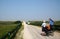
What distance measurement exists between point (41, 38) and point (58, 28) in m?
8.78

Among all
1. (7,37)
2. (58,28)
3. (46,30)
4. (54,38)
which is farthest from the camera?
(58,28)

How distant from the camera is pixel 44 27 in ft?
69.3

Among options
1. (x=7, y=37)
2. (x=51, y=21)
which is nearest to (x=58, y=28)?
(x=51, y=21)

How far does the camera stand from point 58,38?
19000 millimetres

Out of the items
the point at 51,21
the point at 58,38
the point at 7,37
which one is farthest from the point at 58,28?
the point at 7,37

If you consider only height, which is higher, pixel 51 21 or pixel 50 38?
pixel 51 21

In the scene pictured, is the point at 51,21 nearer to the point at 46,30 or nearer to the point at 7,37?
the point at 46,30

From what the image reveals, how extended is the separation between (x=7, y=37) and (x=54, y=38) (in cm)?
641

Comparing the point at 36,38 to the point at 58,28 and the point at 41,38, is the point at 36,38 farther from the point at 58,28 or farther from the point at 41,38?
the point at 58,28

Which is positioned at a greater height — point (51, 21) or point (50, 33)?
point (51, 21)

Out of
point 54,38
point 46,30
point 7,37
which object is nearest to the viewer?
point 7,37

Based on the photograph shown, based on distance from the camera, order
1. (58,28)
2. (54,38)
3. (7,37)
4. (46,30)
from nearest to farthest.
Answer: (7,37), (54,38), (46,30), (58,28)

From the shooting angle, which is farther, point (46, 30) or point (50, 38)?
point (46, 30)

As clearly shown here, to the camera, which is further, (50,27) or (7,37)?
(50,27)
